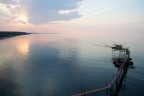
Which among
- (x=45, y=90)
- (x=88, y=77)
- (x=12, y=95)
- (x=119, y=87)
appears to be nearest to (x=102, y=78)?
(x=88, y=77)

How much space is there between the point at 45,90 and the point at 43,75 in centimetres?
1358

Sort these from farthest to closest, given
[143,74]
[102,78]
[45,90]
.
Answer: [143,74] < [102,78] < [45,90]

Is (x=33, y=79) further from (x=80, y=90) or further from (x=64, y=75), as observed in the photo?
(x=80, y=90)

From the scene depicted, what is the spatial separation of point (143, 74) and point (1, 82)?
43785 millimetres

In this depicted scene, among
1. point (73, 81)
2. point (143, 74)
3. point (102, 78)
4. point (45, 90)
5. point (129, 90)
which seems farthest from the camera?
point (143, 74)

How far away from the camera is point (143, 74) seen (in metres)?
57.8

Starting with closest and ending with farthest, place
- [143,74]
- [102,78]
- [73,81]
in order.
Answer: [73,81] < [102,78] < [143,74]

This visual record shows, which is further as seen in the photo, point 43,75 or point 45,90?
point 43,75

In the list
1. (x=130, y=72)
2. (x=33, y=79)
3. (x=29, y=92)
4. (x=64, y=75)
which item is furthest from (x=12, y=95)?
(x=130, y=72)

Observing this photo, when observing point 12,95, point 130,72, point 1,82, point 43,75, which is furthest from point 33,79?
point 130,72

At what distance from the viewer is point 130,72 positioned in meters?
61.2

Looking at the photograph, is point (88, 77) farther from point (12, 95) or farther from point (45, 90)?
point (12, 95)

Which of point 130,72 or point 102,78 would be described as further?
point 130,72

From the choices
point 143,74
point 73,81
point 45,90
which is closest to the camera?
point 45,90
